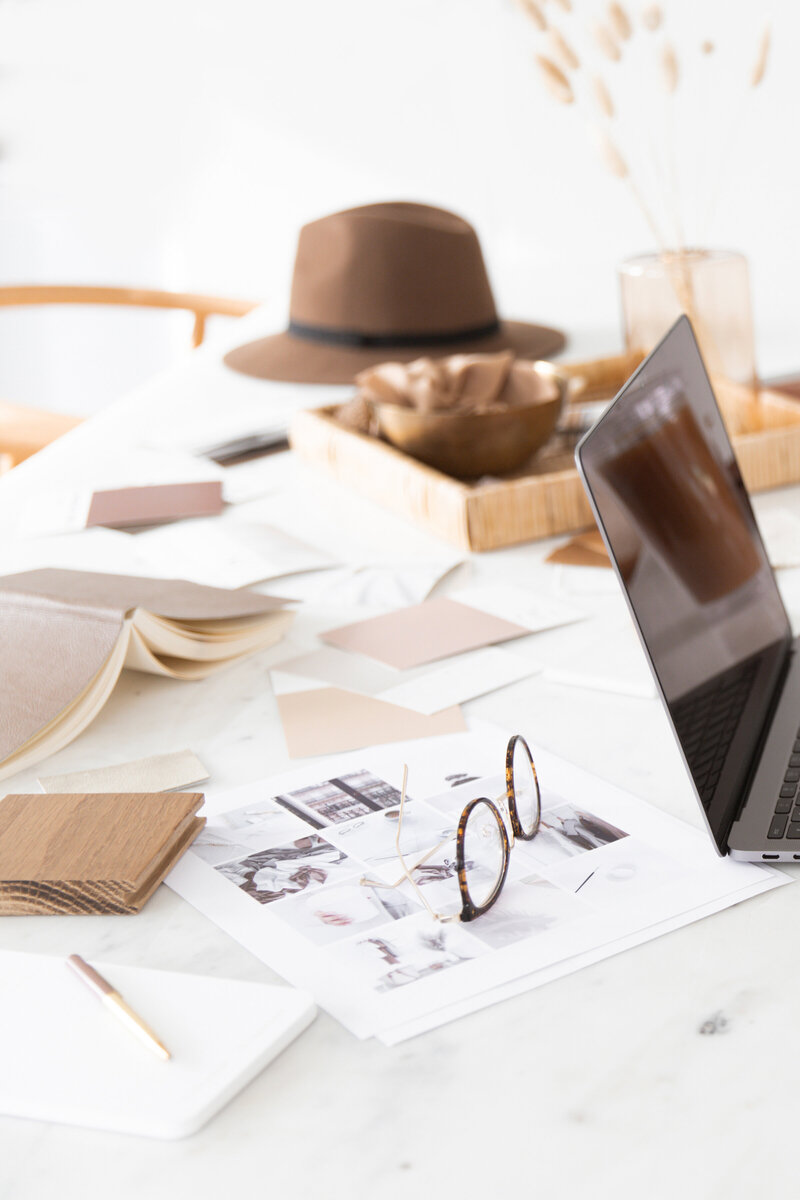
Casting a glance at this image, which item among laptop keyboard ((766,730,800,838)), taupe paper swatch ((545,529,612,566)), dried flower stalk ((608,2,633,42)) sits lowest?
laptop keyboard ((766,730,800,838))

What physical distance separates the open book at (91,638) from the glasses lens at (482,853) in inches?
14.4

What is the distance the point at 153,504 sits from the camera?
1567 mm

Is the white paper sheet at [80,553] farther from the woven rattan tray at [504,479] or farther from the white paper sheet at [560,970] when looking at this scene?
the white paper sheet at [560,970]

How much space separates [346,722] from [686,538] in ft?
1.02

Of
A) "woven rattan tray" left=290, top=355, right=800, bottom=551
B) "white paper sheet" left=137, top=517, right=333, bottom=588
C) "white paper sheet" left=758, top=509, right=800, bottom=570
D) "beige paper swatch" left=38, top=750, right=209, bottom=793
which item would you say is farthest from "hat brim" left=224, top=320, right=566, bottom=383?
"beige paper swatch" left=38, top=750, right=209, bottom=793

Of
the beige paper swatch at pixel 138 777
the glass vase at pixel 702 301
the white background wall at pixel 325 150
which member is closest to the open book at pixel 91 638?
the beige paper swatch at pixel 138 777

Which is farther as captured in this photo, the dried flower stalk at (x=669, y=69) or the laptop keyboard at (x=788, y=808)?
the dried flower stalk at (x=669, y=69)

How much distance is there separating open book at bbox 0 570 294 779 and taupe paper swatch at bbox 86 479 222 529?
354 millimetres

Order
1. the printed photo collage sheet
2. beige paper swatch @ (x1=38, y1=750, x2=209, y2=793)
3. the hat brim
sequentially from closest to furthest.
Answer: the printed photo collage sheet, beige paper swatch @ (x1=38, y1=750, x2=209, y2=793), the hat brim

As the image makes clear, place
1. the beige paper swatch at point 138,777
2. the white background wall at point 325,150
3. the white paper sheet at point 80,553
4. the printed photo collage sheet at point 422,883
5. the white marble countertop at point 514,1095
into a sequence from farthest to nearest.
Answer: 1. the white background wall at point 325,150
2. the white paper sheet at point 80,553
3. the beige paper swatch at point 138,777
4. the printed photo collage sheet at point 422,883
5. the white marble countertop at point 514,1095

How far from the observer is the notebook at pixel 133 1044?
2.01 ft

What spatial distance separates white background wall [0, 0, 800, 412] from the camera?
8.38 ft

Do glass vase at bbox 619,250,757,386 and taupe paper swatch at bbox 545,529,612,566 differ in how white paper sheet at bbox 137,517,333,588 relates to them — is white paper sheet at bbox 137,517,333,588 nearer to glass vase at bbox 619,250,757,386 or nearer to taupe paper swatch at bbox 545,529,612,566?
taupe paper swatch at bbox 545,529,612,566

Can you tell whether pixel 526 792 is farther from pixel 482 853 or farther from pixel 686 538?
pixel 686 538
